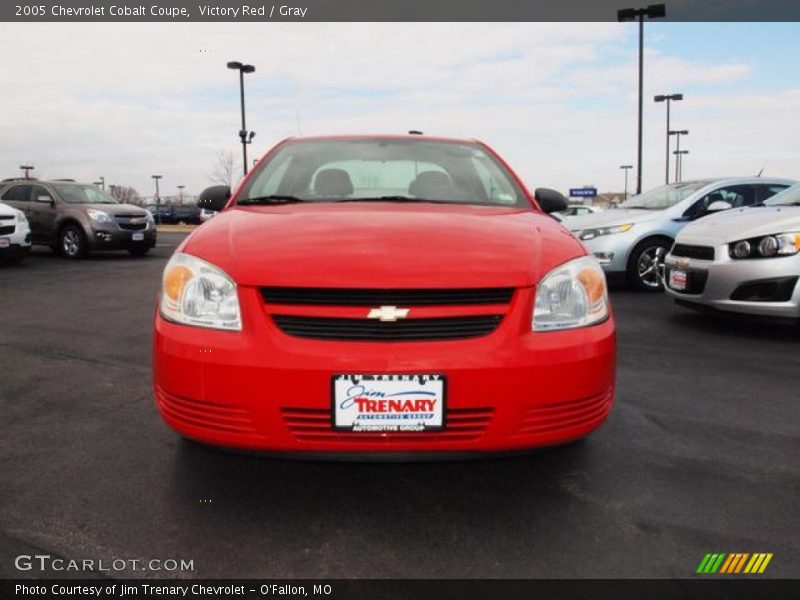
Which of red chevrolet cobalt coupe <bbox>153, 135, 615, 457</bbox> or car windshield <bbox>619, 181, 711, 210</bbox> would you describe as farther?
car windshield <bbox>619, 181, 711, 210</bbox>

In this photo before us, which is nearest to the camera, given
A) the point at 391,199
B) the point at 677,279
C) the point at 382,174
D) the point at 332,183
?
the point at 391,199

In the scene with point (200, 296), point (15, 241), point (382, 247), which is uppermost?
point (382, 247)

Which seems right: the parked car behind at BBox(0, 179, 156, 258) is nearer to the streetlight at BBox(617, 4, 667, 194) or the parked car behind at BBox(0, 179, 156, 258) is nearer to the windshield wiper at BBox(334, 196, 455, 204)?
the windshield wiper at BBox(334, 196, 455, 204)

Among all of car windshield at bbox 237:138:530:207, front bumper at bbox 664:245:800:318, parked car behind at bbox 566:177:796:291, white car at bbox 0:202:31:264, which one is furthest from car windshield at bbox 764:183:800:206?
white car at bbox 0:202:31:264

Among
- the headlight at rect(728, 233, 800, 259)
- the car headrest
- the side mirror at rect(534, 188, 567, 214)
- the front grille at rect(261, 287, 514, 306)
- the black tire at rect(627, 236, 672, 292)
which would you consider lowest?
the black tire at rect(627, 236, 672, 292)

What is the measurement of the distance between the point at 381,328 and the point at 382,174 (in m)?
Answer: 1.59

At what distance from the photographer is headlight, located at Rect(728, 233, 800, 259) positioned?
5.02 metres

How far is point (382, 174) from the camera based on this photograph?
11.7 ft

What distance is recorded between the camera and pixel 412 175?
354 cm

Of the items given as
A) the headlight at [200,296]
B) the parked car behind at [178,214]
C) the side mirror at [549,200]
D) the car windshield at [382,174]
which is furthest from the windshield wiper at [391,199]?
the parked car behind at [178,214]

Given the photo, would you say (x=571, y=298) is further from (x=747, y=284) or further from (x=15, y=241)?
(x=15, y=241)

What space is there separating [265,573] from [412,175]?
2191 millimetres

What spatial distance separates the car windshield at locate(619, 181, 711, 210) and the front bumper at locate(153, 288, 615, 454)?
694 cm

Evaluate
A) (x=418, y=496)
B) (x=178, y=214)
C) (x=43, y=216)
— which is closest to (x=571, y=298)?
(x=418, y=496)
